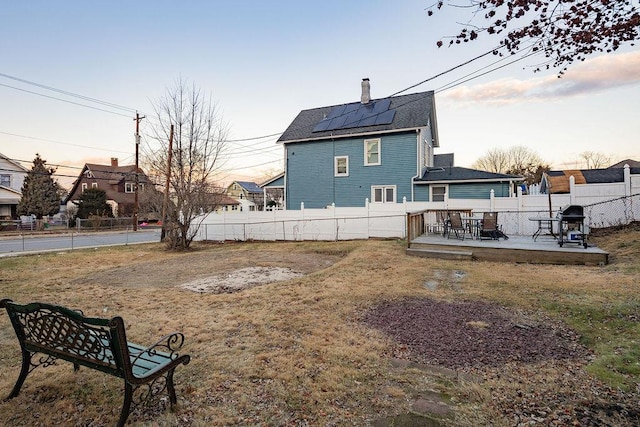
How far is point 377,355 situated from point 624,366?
2.39 m

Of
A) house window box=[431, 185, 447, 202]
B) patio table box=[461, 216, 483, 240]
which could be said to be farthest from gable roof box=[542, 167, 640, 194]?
patio table box=[461, 216, 483, 240]

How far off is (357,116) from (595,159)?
45003 millimetres

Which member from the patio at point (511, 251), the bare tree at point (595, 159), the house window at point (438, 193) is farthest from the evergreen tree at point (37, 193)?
the bare tree at point (595, 159)

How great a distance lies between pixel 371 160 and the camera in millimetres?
18688

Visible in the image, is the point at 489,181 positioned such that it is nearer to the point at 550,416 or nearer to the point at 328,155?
the point at 328,155

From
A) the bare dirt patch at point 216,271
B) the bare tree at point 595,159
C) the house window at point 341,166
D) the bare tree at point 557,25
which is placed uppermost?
the bare tree at point 595,159

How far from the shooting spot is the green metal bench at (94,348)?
229 cm

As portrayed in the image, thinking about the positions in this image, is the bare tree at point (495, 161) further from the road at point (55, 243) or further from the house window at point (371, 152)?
the road at point (55, 243)

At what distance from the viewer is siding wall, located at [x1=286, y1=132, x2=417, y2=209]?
58.4 ft

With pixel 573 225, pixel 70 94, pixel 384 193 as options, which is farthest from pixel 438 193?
pixel 70 94

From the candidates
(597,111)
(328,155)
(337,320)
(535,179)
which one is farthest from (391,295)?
(535,179)

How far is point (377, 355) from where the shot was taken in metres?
3.65

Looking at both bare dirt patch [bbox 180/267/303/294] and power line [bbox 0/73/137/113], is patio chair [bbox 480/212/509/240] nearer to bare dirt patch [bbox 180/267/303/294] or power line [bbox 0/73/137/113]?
bare dirt patch [bbox 180/267/303/294]

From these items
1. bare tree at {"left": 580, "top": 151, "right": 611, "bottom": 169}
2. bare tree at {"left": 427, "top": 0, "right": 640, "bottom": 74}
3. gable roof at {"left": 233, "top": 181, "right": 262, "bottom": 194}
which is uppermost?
bare tree at {"left": 580, "top": 151, "right": 611, "bottom": 169}
